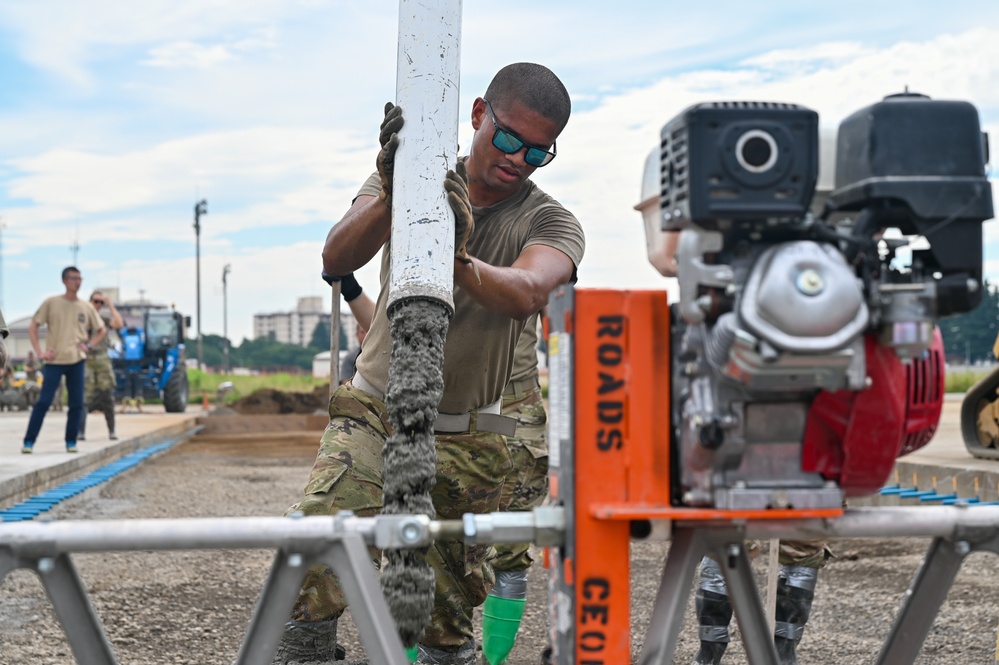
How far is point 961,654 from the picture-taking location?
4.50m

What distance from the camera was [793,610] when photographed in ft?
13.1

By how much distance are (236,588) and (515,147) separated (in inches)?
139

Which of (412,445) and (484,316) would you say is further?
(484,316)

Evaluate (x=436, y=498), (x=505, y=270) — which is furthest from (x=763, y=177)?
(x=436, y=498)

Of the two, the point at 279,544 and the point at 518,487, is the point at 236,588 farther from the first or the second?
the point at 279,544

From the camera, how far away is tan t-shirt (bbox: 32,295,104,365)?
12305 millimetres

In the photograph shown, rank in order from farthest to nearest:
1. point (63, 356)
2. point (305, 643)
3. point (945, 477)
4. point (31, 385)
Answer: point (31, 385) → point (63, 356) → point (945, 477) → point (305, 643)

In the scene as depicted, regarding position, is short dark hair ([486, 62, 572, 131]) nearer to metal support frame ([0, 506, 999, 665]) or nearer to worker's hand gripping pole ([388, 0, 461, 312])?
worker's hand gripping pole ([388, 0, 461, 312])

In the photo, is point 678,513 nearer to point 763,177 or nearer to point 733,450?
point 733,450

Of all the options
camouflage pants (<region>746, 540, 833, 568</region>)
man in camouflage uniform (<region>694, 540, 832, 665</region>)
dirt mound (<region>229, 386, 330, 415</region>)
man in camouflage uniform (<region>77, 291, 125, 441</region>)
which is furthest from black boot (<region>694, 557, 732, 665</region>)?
dirt mound (<region>229, 386, 330, 415</region>)

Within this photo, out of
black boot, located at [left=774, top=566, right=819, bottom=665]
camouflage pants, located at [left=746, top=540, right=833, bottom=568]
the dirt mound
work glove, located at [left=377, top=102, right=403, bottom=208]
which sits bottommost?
the dirt mound

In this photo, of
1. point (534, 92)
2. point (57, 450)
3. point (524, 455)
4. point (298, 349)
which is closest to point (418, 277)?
point (534, 92)

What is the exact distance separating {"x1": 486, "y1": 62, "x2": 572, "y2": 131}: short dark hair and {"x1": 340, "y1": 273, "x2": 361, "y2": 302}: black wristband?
1.18m

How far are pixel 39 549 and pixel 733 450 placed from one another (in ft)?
4.42
